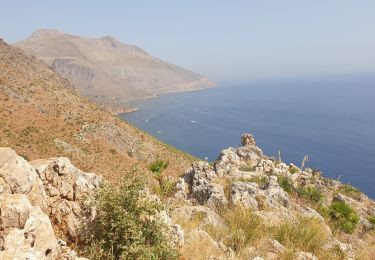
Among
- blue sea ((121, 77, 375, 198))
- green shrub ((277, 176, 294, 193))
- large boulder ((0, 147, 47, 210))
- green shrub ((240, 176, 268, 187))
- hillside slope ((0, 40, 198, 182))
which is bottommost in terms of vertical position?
blue sea ((121, 77, 375, 198))

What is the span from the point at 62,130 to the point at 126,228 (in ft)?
192

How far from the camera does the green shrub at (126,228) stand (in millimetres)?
5871

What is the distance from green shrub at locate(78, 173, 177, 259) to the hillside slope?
42850 millimetres

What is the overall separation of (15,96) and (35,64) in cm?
2526

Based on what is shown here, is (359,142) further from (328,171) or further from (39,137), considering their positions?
(39,137)

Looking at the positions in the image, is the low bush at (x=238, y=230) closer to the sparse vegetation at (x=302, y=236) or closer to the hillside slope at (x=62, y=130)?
the sparse vegetation at (x=302, y=236)

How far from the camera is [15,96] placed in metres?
66.1

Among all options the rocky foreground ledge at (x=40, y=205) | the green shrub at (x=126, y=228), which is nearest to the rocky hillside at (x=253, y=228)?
the green shrub at (x=126, y=228)

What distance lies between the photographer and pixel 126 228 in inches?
239

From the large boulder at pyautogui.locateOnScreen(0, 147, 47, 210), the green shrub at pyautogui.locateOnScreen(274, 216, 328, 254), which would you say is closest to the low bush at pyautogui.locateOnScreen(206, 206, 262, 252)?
the green shrub at pyautogui.locateOnScreen(274, 216, 328, 254)

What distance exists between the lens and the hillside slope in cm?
5255

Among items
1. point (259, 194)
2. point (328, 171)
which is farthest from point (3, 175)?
point (328, 171)

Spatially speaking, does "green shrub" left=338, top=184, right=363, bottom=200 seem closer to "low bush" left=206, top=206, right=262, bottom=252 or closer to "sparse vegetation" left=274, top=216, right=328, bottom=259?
"sparse vegetation" left=274, top=216, right=328, bottom=259

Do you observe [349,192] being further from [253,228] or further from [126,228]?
[126,228]
